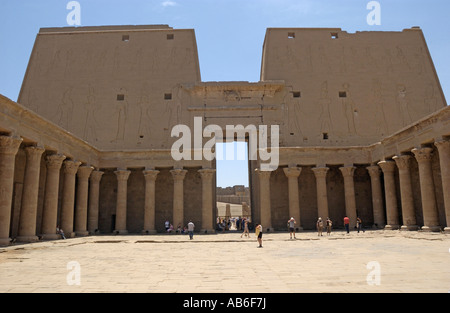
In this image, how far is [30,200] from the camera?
1642 cm

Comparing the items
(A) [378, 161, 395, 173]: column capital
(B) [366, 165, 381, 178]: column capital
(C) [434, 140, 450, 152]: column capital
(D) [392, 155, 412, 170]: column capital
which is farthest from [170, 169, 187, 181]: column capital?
(C) [434, 140, 450, 152]: column capital

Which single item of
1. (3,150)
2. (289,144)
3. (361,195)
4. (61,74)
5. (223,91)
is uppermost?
(61,74)

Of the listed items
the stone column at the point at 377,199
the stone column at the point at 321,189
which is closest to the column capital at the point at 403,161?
the stone column at the point at 377,199

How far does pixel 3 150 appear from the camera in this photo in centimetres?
1466

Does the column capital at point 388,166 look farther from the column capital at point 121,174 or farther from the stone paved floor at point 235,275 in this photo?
the column capital at point 121,174

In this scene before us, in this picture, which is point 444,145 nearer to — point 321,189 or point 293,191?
point 321,189

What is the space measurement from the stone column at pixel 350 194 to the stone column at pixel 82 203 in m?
17.2

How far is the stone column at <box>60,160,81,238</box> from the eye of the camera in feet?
66.4

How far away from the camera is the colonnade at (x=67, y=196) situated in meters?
14.7

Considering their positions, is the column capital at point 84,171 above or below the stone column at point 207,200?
above

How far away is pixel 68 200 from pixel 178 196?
702cm
